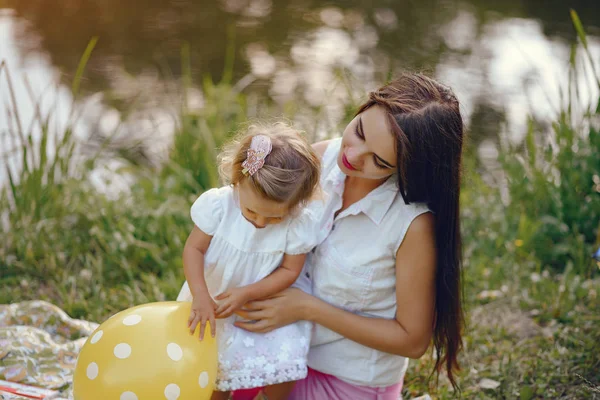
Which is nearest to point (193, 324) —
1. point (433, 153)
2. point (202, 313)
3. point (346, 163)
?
point (202, 313)

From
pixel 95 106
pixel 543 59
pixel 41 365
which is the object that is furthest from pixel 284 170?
pixel 543 59

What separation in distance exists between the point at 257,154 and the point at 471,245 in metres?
1.80

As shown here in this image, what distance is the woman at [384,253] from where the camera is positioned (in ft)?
6.15

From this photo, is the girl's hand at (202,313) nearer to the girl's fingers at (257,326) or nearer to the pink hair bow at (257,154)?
the girl's fingers at (257,326)

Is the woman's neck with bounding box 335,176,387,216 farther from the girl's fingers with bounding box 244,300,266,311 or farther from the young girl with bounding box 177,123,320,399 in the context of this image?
the girl's fingers with bounding box 244,300,266,311

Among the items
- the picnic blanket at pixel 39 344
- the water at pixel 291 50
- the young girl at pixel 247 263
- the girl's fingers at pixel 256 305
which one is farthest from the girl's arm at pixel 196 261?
the water at pixel 291 50

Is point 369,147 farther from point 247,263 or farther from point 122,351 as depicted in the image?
point 122,351

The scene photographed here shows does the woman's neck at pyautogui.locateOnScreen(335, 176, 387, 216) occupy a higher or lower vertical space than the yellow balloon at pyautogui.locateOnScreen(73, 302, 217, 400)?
higher

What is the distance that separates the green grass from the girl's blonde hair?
0.91m

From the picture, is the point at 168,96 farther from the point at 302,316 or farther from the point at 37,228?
the point at 302,316

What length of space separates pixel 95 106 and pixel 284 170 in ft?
10.4

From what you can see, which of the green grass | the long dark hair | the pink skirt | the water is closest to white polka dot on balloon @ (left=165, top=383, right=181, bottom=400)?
the pink skirt

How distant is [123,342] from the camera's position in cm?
182

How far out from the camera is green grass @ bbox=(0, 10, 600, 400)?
8.56ft
